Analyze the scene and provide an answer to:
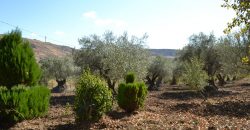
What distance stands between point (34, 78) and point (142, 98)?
522cm

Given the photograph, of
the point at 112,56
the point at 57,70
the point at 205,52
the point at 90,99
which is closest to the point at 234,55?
the point at 205,52

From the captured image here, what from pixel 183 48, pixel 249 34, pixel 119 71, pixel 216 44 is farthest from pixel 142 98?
pixel 183 48

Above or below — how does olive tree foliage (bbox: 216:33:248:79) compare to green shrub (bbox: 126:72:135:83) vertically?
above

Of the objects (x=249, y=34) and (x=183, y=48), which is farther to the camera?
(x=183, y=48)

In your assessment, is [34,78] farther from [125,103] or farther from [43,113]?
[125,103]

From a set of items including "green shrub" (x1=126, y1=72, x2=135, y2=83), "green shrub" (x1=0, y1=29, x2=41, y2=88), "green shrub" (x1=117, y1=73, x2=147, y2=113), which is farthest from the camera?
"green shrub" (x1=126, y1=72, x2=135, y2=83)

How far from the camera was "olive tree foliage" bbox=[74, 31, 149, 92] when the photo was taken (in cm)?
2523

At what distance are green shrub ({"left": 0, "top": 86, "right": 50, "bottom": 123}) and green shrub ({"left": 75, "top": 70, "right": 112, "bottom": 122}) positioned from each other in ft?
5.78

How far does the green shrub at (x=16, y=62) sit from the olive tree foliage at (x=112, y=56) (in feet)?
37.5

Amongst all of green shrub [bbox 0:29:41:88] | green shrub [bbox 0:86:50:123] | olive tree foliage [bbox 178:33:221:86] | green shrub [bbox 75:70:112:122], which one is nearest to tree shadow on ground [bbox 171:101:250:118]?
green shrub [bbox 75:70:112:122]

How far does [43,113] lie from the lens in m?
14.3

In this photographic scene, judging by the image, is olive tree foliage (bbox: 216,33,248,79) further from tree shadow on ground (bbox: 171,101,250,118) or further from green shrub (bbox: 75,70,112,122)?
green shrub (bbox: 75,70,112,122)

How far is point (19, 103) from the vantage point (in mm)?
12617

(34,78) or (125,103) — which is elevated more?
(34,78)
